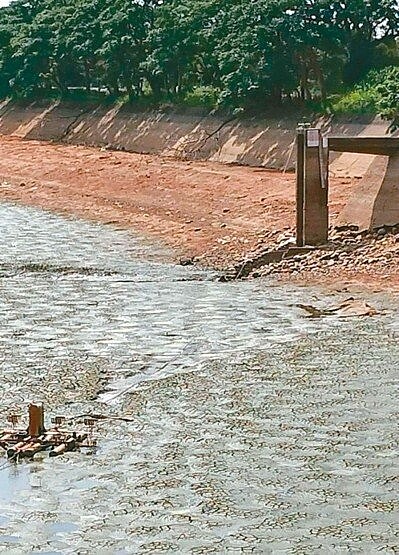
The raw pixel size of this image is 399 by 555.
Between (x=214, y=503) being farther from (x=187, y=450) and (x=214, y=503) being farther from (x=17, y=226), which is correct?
(x=17, y=226)

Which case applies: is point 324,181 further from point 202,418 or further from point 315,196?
point 202,418

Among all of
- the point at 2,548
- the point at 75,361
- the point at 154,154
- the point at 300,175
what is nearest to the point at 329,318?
the point at 75,361

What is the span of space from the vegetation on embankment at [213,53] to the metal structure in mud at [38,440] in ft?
54.1

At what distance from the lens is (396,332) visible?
1169cm

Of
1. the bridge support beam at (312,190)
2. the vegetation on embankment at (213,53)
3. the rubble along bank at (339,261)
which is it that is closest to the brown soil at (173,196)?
the rubble along bank at (339,261)

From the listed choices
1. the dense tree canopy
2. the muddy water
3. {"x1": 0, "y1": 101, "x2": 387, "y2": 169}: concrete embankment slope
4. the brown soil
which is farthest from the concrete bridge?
the dense tree canopy

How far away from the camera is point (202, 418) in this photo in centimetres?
872

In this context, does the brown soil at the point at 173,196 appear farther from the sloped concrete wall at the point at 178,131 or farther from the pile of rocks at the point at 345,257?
the sloped concrete wall at the point at 178,131

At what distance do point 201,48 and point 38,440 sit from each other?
2446 cm

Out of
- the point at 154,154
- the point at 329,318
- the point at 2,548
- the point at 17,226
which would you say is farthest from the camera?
the point at 154,154

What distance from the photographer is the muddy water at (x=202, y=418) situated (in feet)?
21.1

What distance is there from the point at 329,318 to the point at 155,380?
130 inches

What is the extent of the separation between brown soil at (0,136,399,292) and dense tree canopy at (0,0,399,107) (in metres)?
2.81

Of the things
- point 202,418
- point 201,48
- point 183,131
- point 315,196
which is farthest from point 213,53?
point 202,418
